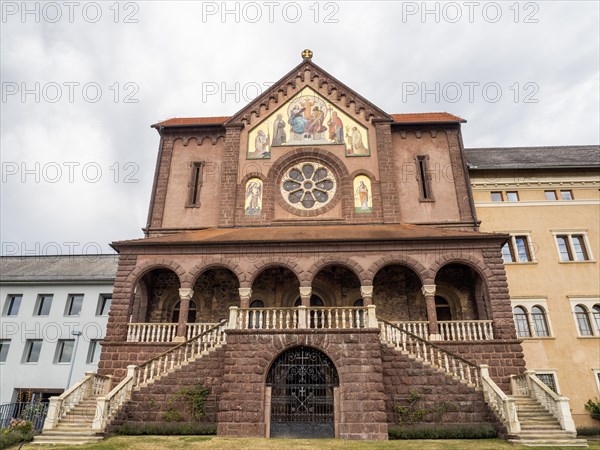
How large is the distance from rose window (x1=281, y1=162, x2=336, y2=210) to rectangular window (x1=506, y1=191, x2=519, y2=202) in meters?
9.97

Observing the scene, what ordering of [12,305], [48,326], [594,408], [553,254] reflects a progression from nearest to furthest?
[594,408]
[553,254]
[48,326]
[12,305]

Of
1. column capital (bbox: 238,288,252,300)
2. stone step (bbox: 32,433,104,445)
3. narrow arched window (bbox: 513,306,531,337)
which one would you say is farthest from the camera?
narrow arched window (bbox: 513,306,531,337)

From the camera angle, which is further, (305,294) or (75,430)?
(305,294)

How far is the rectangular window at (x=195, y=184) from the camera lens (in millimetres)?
23241

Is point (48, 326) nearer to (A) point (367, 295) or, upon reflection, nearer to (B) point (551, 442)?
(A) point (367, 295)

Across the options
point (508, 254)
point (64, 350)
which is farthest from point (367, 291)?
point (64, 350)

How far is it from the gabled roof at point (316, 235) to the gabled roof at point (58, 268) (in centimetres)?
1089

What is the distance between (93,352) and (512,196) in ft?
88.4

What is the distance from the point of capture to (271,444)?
1148 cm

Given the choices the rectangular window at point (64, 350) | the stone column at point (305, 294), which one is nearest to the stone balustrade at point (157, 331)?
the stone column at point (305, 294)

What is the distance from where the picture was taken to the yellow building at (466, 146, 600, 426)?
20.3m

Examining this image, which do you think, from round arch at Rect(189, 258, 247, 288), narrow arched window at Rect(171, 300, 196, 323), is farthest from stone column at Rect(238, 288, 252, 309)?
narrow arched window at Rect(171, 300, 196, 323)

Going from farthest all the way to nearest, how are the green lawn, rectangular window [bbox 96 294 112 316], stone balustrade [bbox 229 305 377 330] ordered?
1. rectangular window [bbox 96 294 112 316]
2. stone balustrade [bbox 229 305 377 330]
3. the green lawn

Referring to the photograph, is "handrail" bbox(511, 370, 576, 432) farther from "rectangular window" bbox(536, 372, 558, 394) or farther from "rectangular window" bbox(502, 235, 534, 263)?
"rectangular window" bbox(502, 235, 534, 263)
